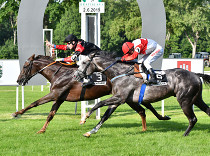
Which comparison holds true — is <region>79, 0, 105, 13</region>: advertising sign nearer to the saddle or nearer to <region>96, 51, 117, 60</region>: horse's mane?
<region>96, 51, 117, 60</region>: horse's mane

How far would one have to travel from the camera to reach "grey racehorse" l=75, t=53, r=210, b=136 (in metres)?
7.45

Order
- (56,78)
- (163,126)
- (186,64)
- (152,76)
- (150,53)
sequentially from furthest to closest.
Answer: (186,64)
(163,126)
(56,78)
(150,53)
(152,76)

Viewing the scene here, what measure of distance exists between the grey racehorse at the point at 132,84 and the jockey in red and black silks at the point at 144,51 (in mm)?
265

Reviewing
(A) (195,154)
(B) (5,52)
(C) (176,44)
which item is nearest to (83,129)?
(A) (195,154)

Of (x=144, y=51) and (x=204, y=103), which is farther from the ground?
(x=144, y=51)

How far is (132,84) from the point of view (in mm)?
7504

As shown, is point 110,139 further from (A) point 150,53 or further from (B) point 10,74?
(B) point 10,74

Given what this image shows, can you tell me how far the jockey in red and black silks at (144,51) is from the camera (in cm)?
717

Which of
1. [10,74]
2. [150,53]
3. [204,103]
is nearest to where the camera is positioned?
[150,53]

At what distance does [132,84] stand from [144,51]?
66cm

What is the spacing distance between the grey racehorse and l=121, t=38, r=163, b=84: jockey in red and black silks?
0.27 meters

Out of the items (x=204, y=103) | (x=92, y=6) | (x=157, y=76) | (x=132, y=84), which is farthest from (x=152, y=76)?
(x=92, y=6)

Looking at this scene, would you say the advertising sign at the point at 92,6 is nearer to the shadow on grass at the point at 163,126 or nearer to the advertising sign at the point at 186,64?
the advertising sign at the point at 186,64

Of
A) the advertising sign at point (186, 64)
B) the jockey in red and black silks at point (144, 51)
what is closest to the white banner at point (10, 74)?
the advertising sign at point (186, 64)
